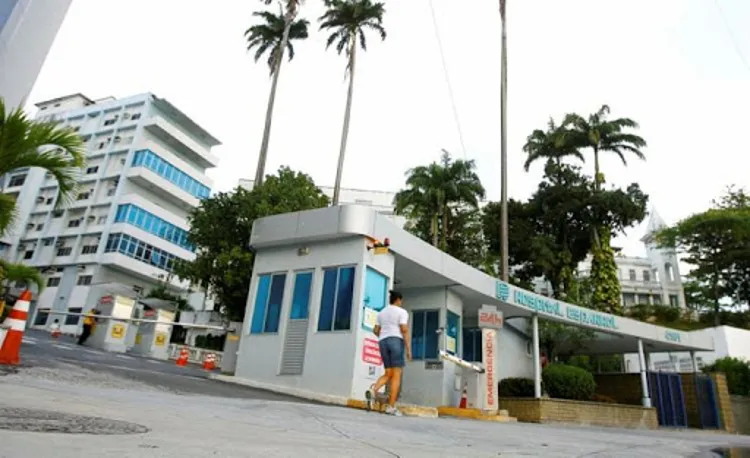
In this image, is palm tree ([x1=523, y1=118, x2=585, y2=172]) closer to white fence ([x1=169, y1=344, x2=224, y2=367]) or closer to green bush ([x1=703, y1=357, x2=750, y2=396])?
green bush ([x1=703, y1=357, x2=750, y2=396])

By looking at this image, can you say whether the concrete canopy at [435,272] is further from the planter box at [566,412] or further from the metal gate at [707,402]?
the planter box at [566,412]

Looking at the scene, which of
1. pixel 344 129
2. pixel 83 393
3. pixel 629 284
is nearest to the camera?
pixel 83 393

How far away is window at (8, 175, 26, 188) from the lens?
53.2 metres

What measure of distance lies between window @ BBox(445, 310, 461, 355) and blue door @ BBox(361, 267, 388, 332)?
155 inches

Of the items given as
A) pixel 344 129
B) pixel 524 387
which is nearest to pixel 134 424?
pixel 524 387

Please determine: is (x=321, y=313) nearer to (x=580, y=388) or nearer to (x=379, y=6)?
(x=580, y=388)

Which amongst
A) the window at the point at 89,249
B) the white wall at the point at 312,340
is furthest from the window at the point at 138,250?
the white wall at the point at 312,340

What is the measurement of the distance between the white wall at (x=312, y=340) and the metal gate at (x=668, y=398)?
15673 millimetres

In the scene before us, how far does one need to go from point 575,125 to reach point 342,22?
16.5 metres

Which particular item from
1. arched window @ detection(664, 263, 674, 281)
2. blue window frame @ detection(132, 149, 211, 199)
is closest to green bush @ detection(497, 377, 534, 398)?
blue window frame @ detection(132, 149, 211, 199)

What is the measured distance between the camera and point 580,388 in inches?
656

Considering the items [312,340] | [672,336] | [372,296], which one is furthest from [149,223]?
[672,336]

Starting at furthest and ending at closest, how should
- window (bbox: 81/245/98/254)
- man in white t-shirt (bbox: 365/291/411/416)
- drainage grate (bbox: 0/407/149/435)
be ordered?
window (bbox: 81/245/98/254) < man in white t-shirt (bbox: 365/291/411/416) < drainage grate (bbox: 0/407/149/435)

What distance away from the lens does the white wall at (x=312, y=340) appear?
1107cm
